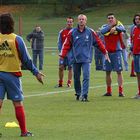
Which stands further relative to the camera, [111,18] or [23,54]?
[111,18]

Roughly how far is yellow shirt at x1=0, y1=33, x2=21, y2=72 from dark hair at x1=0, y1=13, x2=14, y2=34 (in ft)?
0.27

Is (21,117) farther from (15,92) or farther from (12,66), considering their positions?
(12,66)

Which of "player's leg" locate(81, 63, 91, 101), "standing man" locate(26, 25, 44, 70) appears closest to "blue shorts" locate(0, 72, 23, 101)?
"player's leg" locate(81, 63, 91, 101)

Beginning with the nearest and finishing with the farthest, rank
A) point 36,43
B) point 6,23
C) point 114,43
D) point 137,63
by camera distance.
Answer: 1. point 6,23
2. point 137,63
3. point 114,43
4. point 36,43

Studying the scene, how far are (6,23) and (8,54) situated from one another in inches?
19.7

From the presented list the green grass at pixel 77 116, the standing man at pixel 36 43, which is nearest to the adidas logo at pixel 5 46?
the green grass at pixel 77 116

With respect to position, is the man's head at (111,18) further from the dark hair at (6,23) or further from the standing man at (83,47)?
the dark hair at (6,23)

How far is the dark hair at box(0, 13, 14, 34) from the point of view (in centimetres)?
1109

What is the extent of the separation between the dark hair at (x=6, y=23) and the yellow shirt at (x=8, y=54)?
83 millimetres

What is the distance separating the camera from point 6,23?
1116cm

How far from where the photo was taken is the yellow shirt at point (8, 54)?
37.0ft

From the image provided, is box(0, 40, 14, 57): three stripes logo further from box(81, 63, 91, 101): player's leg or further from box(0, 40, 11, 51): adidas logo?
box(81, 63, 91, 101): player's leg

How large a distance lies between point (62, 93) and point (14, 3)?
62767 mm

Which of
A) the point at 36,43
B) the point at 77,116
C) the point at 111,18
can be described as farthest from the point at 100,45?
the point at 36,43
